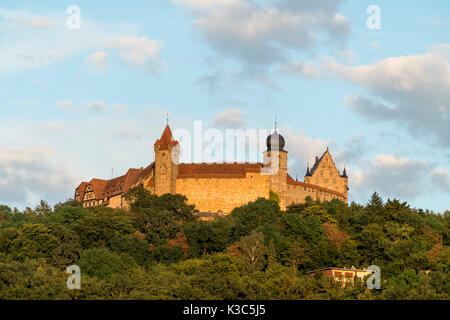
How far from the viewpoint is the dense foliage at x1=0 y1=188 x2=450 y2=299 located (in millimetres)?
68500

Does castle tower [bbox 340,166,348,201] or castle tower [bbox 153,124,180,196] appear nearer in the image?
castle tower [bbox 153,124,180,196]

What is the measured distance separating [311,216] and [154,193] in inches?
743

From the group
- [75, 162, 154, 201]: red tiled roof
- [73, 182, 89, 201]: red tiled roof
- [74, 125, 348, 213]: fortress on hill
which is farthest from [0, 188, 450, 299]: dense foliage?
[73, 182, 89, 201]: red tiled roof

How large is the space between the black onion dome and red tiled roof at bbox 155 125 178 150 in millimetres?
9610

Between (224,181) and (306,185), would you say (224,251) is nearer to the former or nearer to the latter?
(224,181)

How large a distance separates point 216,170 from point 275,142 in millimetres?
6709

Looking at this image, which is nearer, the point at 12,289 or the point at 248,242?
the point at 12,289

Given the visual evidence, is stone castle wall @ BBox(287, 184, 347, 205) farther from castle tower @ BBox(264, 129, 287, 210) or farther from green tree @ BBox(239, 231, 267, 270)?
green tree @ BBox(239, 231, 267, 270)

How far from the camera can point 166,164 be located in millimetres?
103562

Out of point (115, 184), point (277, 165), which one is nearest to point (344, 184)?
point (277, 165)

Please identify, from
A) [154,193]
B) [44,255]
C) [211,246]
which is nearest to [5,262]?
[44,255]

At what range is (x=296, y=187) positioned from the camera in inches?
4146

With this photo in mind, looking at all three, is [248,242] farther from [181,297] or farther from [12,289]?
[12,289]

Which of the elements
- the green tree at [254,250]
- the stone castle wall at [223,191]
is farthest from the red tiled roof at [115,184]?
the green tree at [254,250]
